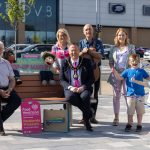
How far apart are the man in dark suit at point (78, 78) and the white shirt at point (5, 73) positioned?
939 millimetres

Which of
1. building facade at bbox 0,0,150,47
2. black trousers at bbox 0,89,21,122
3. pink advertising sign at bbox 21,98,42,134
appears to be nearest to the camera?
black trousers at bbox 0,89,21,122

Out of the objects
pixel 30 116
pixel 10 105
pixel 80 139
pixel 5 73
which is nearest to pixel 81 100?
pixel 80 139

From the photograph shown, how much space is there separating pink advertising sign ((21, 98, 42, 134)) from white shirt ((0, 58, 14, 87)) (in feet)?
1.60

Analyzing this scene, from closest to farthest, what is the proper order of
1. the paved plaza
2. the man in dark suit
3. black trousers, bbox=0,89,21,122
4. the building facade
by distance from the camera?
the paved plaza
black trousers, bbox=0,89,21,122
the man in dark suit
the building facade

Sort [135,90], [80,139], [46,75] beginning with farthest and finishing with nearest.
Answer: [46,75] < [135,90] < [80,139]

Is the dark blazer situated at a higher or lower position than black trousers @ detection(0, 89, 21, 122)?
higher

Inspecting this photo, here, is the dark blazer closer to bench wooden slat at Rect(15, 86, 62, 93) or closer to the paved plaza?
bench wooden slat at Rect(15, 86, 62, 93)

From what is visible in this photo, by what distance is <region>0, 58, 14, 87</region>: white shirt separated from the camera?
7699 mm

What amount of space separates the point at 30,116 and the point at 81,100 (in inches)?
36.7

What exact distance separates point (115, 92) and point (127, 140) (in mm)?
1544

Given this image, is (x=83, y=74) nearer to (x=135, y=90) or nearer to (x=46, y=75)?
(x=46, y=75)

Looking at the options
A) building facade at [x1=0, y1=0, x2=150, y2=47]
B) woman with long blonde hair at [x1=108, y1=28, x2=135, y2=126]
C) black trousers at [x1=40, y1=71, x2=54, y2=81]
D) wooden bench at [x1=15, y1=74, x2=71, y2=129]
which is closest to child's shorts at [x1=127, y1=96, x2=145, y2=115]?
woman with long blonde hair at [x1=108, y1=28, x2=135, y2=126]

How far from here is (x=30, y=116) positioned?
7.79m

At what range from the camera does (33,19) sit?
174 feet
